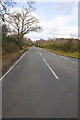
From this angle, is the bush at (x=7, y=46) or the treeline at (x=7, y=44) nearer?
the bush at (x=7, y=46)

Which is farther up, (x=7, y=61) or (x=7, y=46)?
(x=7, y=46)

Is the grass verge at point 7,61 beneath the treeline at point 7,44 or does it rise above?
beneath

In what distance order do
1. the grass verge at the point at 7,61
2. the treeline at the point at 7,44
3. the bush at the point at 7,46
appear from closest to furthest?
the grass verge at the point at 7,61 → the bush at the point at 7,46 → the treeline at the point at 7,44

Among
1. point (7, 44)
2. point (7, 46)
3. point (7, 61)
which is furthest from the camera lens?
point (7, 44)

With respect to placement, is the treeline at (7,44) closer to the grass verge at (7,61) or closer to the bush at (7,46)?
the bush at (7,46)

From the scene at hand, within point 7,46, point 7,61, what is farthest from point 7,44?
point 7,61

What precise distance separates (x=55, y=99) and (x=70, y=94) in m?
0.95

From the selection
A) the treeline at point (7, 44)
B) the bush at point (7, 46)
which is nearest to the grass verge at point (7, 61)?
the treeline at point (7, 44)

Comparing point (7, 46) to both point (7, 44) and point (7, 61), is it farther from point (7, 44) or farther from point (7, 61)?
point (7, 61)

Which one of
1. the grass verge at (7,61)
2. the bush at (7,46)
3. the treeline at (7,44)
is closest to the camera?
the grass verge at (7,61)

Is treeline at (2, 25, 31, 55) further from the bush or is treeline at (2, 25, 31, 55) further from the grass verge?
the grass verge

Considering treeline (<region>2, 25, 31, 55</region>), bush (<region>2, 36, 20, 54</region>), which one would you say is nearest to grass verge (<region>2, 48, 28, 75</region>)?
treeline (<region>2, 25, 31, 55</region>)

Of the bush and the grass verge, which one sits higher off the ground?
the bush

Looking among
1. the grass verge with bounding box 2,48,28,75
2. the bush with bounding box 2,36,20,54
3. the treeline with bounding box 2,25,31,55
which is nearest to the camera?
the grass verge with bounding box 2,48,28,75
